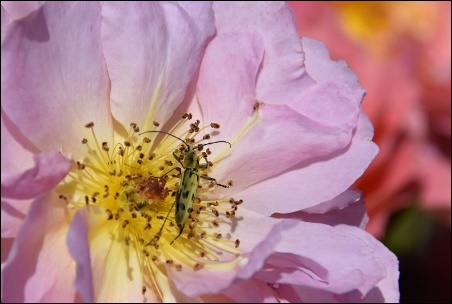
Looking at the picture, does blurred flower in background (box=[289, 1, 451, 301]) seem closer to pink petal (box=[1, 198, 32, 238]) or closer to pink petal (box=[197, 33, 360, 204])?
pink petal (box=[197, 33, 360, 204])

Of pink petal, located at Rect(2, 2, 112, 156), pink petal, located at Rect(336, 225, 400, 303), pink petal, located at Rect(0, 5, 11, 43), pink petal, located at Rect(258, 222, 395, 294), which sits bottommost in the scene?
pink petal, located at Rect(336, 225, 400, 303)

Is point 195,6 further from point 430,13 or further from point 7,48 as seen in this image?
point 430,13

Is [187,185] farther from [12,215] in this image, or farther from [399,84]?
[399,84]

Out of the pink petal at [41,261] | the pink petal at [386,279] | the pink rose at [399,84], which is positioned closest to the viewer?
the pink petal at [41,261]

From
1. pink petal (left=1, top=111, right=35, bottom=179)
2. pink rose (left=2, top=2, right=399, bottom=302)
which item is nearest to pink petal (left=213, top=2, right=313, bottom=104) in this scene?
pink rose (left=2, top=2, right=399, bottom=302)

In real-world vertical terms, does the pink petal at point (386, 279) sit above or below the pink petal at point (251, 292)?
below

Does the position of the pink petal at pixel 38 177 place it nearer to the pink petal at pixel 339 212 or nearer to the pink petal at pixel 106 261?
the pink petal at pixel 106 261

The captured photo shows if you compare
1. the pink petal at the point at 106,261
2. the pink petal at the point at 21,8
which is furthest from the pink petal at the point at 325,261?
the pink petal at the point at 21,8
